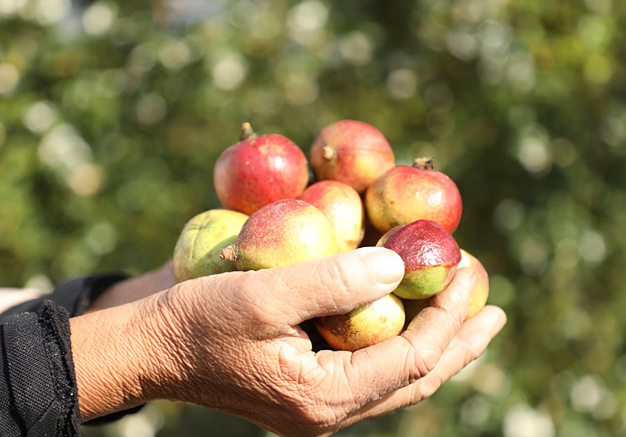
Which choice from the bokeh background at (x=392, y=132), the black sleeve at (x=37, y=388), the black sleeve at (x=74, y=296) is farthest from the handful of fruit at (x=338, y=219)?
the bokeh background at (x=392, y=132)

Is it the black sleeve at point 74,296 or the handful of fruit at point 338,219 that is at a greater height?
the handful of fruit at point 338,219

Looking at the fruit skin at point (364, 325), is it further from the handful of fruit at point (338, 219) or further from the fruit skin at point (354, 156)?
the fruit skin at point (354, 156)

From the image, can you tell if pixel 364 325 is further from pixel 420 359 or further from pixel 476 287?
pixel 476 287

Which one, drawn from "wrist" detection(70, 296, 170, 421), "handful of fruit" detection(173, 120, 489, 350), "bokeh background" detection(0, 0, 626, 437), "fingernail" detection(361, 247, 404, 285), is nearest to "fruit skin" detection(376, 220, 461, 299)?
"handful of fruit" detection(173, 120, 489, 350)

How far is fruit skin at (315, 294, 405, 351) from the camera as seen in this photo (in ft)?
5.22

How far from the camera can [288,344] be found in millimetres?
1565

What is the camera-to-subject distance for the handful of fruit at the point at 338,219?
5.27ft

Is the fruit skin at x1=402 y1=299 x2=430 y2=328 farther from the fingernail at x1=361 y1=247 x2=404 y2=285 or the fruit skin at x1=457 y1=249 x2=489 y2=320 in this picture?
the fingernail at x1=361 y1=247 x2=404 y2=285

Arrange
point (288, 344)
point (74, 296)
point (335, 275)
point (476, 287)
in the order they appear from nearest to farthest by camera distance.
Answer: point (335, 275) < point (288, 344) < point (476, 287) < point (74, 296)

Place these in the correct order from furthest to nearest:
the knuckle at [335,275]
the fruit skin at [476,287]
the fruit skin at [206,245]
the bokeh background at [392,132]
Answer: the bokeh background at [392,132], the fruit skin at [476,287], the fruit skin at [206,245], the knuckle at [335,275]

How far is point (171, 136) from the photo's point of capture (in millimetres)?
3381

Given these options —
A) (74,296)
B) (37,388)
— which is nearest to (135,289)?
(74,296)

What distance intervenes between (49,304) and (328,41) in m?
2.20

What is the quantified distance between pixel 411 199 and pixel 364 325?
0.39 meters
